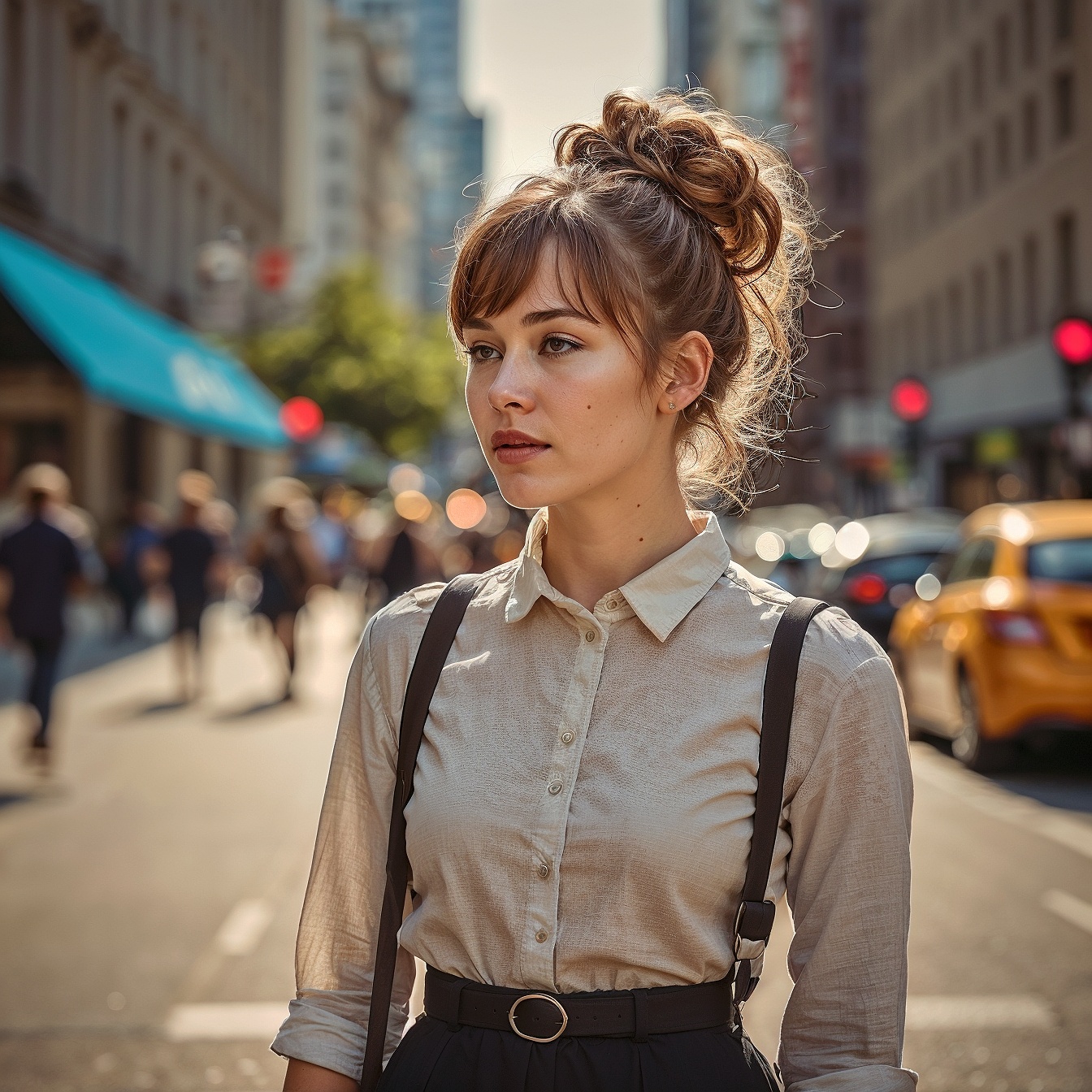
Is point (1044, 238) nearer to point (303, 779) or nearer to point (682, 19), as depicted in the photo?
point (303, 779)

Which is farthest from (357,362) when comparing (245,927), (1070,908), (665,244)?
(665,244)

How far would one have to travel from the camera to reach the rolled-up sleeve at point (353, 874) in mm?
2334

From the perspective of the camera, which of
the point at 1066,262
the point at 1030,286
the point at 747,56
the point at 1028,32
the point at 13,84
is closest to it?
the point at 13,84

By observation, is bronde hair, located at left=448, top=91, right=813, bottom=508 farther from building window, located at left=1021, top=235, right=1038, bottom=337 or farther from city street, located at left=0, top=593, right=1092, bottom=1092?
building window, located at left=1021, top=235, right=1038, bottom=337

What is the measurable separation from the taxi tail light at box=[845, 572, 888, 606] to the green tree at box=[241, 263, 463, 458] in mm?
41777

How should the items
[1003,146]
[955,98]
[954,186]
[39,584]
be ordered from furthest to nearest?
[954,186], [955,98], [1003,146], [39,584]

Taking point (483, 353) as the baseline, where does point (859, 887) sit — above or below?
below

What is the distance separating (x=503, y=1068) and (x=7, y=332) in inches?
664

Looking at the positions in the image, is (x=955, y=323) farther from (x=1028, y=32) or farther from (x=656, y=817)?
(x=656, y=817)

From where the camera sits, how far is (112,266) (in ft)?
88.1

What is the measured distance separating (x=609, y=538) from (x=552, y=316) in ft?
1.08

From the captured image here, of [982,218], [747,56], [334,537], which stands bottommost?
[334,537]

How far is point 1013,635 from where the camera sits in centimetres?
1062

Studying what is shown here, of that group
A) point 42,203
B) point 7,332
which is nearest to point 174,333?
point 42,203
